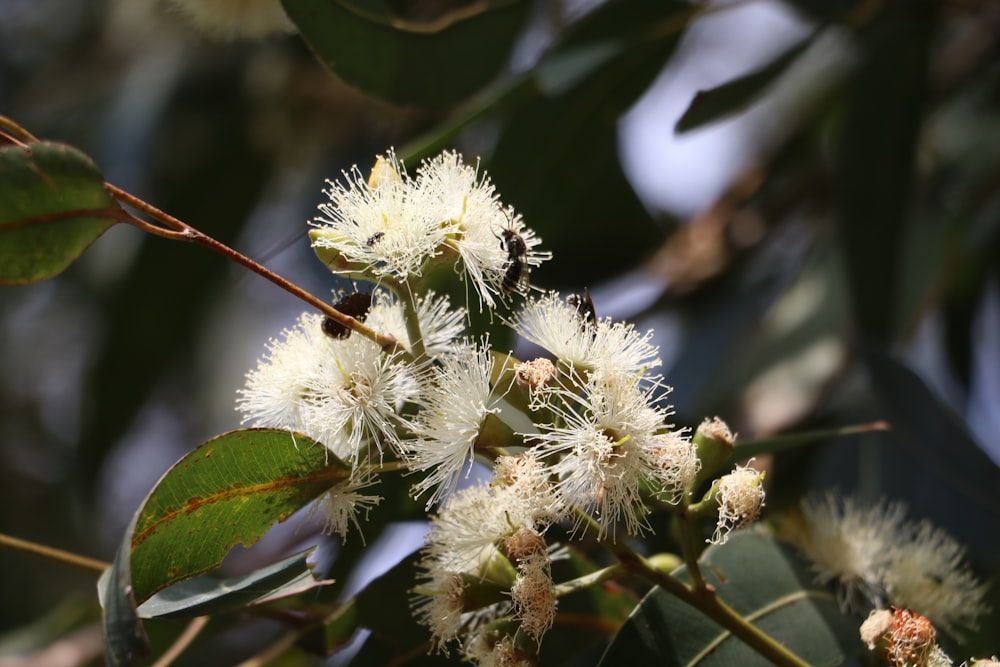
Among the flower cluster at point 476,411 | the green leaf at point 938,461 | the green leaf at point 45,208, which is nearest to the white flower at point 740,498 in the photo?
the flower cluster at point 476,411

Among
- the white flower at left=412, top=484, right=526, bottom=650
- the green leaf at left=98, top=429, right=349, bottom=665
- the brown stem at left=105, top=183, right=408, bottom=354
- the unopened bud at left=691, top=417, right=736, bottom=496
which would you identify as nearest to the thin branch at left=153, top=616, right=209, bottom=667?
the green leaf at left=98, top=429, right=349, bottom=665

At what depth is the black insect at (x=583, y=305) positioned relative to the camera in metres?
0.94

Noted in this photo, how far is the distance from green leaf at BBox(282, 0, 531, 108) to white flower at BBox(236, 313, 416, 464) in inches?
20.1

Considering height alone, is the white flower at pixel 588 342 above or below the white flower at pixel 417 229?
below

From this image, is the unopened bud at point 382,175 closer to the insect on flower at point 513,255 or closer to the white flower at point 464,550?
the insect on flower at point 513,255

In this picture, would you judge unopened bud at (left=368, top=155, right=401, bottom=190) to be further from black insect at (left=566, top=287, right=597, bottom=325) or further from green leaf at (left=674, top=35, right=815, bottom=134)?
green leaf at (left=674, top=35, right=815, bottom=134)

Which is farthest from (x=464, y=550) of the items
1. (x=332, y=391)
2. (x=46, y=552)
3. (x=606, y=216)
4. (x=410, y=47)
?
(x=606, y=216)

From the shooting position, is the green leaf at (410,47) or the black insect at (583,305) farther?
the green leaf at (410,47)

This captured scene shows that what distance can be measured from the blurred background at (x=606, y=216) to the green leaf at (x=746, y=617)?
0.28 metres

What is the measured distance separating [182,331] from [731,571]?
2012 millimetres

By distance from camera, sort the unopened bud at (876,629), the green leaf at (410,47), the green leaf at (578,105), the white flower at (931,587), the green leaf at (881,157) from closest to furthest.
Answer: the unopened bud at (876,629)
the white flower at (931,587)
the green leaf at (410,47)
the green leaf at (578,105)
the green leaf at (881,157)

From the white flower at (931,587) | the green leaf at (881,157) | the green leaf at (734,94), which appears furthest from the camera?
the green leaf at (881,157)

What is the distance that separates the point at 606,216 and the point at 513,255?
51.9 inches

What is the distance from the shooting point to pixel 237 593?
2.96 ft
